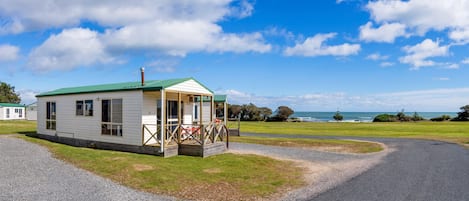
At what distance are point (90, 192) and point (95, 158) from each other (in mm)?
4424

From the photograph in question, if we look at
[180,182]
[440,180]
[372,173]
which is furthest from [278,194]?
[440,180]

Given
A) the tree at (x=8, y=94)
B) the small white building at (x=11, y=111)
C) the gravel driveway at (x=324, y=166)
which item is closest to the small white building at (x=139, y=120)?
the gravel driveway at (x=324, y=166)

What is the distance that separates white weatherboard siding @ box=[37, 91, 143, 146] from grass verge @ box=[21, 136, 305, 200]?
152 cm

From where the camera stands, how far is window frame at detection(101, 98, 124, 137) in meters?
13.7

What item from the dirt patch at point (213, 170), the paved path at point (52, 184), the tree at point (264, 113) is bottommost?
the dirt patch at point (213, 170)

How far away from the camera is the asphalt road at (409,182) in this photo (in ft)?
23.1

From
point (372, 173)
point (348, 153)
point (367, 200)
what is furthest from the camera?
point (348, 153)

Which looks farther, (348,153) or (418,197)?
(348,153)

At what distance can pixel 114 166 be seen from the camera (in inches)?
388

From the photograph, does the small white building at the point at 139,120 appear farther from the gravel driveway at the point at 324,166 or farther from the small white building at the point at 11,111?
the small white building at the point at 11,111

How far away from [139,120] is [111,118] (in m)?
1.96

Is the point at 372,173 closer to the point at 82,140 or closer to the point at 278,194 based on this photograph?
the point at 278,194

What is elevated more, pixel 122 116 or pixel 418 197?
pixel 122 116

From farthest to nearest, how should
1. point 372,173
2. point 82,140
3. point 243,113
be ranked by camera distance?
point 243,113 → point 82,140 → point 372,173
